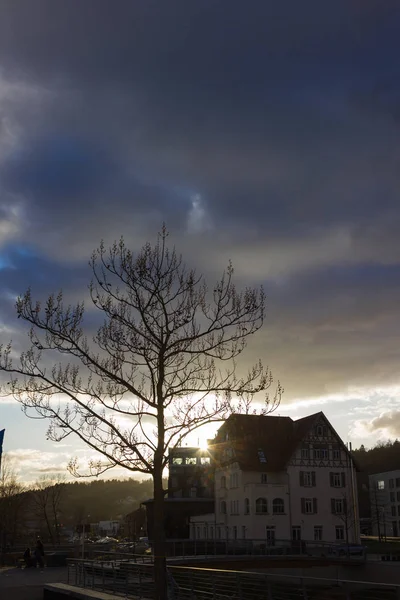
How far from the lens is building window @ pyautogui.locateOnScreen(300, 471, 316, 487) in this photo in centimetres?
7100

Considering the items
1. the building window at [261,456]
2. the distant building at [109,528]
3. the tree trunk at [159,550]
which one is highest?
the building window at [261,456]

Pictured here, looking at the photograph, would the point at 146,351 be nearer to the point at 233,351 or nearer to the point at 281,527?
the point at 233,351

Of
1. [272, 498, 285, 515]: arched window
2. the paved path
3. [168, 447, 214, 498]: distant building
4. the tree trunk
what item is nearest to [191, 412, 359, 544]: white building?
[272, 498, 285, 515]: arched window

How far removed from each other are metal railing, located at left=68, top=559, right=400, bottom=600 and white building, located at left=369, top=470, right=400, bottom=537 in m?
94.1

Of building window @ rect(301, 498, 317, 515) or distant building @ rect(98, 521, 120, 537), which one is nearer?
building window @ rect(301, 498, 317, 515)

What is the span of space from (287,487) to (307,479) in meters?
2.77

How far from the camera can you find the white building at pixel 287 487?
68.1 m

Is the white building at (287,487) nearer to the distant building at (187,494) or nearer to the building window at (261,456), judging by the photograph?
the building window at (261,456)

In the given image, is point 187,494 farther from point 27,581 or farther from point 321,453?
point 27,581

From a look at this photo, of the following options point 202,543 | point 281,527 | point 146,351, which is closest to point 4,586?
point 146,351

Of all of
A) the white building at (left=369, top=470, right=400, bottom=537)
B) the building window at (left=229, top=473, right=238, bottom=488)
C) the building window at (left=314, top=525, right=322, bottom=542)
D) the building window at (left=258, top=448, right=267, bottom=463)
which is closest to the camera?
the building window at (left=314, top=525, right=322, bottom=542)

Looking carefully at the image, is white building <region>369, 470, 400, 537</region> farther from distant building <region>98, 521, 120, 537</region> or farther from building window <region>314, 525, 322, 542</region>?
distant building <region>98, 521, 120, 537</region>

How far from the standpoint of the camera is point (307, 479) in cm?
7144

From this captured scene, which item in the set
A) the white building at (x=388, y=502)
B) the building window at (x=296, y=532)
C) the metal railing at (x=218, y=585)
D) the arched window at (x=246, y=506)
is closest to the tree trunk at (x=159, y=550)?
the metal railing at (x=218, y=585)
